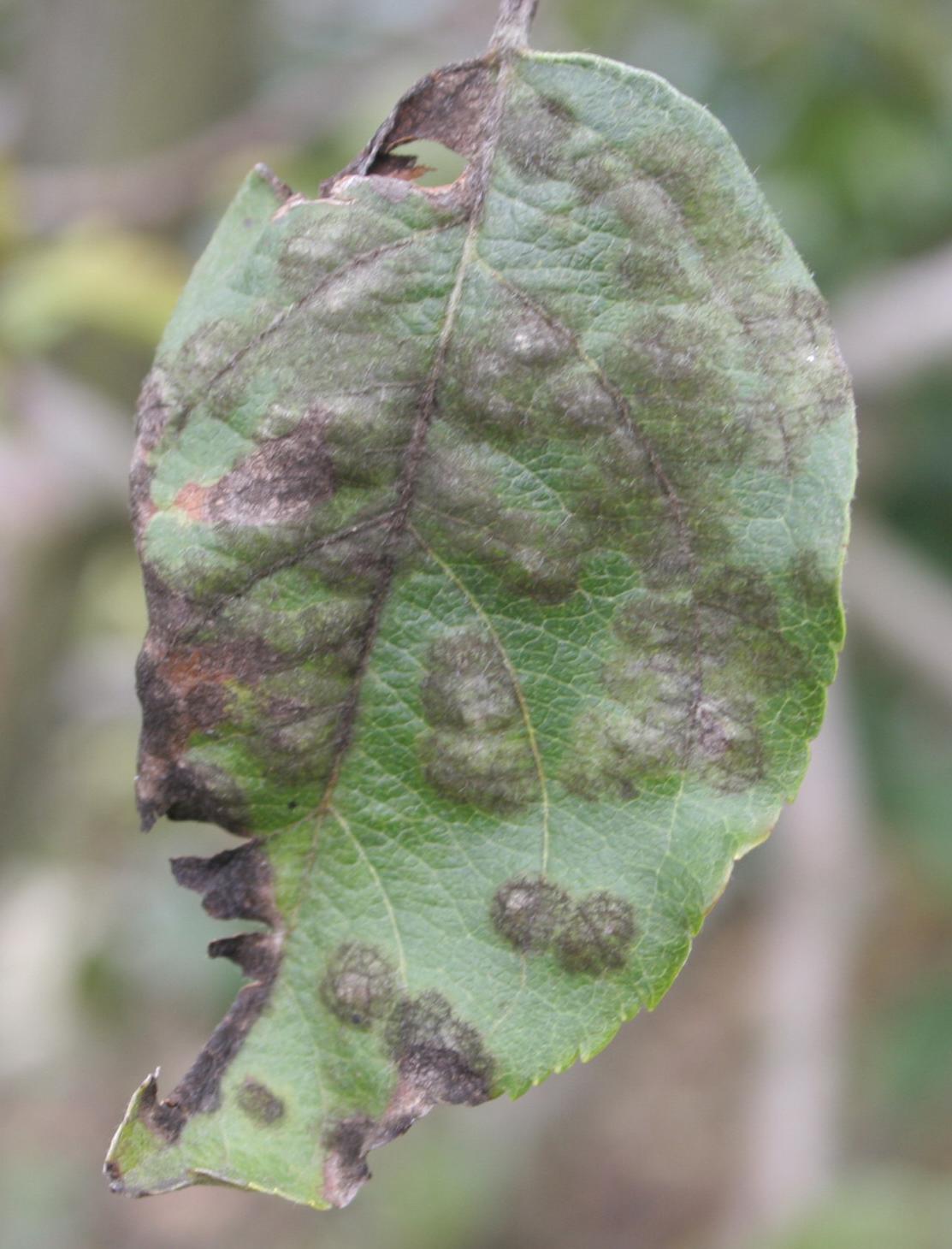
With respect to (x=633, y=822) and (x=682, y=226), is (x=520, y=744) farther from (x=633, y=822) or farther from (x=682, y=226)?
(x=682, y=226)

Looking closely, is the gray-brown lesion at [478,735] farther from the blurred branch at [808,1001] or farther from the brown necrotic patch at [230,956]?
the blurred branch at [808,1001]

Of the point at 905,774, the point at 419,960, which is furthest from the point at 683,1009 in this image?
the point at 419,960

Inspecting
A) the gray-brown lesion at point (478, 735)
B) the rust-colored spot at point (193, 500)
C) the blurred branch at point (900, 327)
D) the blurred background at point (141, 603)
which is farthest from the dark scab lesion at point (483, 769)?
the blurred branch at point (900, 327)

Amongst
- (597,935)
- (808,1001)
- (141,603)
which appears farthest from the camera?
(141,603)

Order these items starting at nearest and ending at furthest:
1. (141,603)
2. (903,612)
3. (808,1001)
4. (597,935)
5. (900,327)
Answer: (597,935) < (900,327) < (903,612) < (808,1001) < (141,603)

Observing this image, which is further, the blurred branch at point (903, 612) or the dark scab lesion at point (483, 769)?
the blurred branch at point (903, 612)

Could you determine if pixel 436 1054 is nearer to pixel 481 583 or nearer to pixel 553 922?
pixel 553 922

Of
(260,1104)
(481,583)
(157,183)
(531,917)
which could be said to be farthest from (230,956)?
(157,183)

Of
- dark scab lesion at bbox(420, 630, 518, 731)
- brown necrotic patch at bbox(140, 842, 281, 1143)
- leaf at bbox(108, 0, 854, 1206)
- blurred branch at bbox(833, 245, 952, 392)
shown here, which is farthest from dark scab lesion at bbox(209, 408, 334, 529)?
blurred branch at bbox(833, 245, 952, 392)
